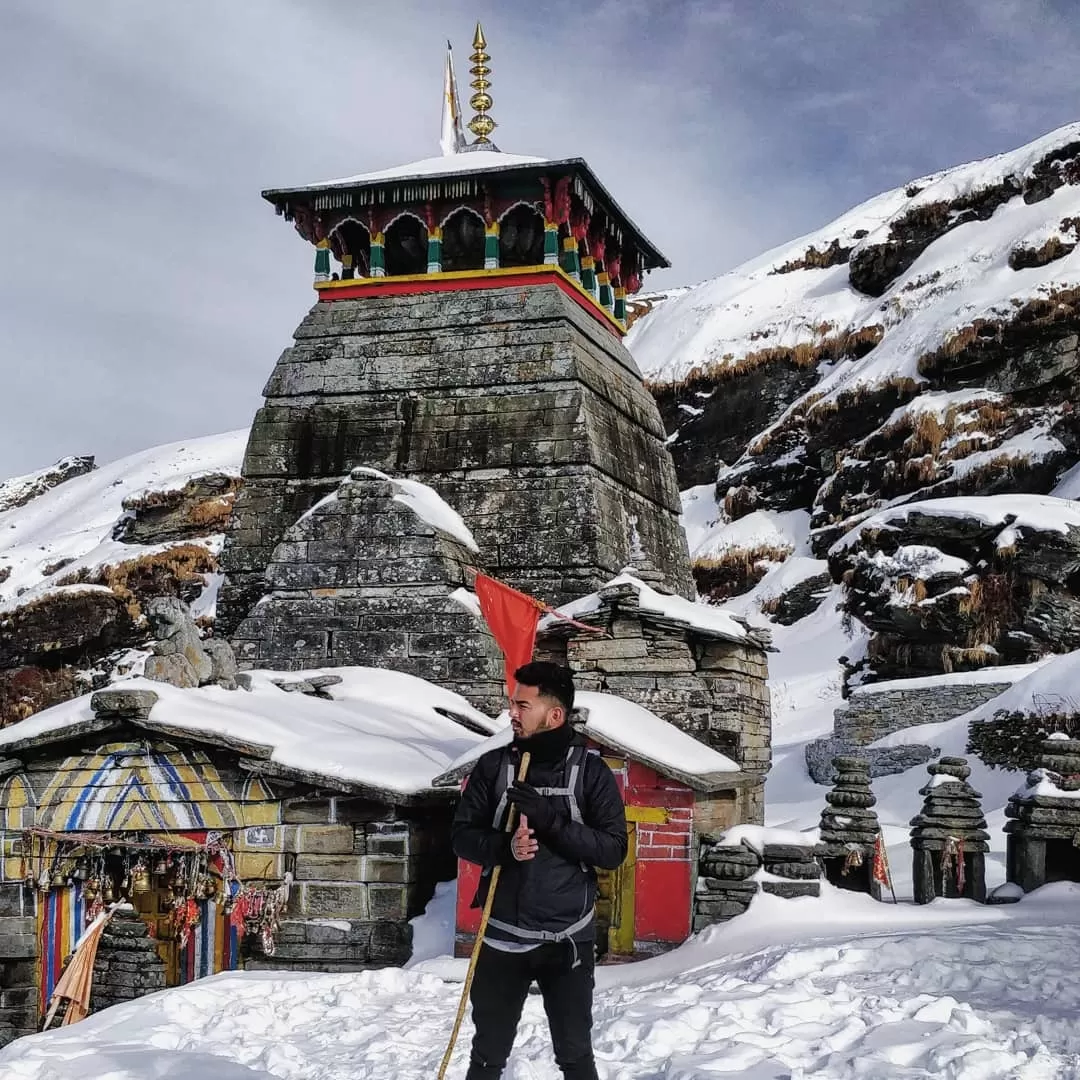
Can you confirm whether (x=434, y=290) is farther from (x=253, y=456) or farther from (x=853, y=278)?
(x=853, y=278)

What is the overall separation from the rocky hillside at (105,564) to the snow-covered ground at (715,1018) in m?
18.3

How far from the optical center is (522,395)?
16.8 m

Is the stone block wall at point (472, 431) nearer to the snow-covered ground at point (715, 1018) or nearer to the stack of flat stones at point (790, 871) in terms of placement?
the stack of flat stones at point (790, 871)

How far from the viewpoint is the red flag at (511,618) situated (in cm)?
1162

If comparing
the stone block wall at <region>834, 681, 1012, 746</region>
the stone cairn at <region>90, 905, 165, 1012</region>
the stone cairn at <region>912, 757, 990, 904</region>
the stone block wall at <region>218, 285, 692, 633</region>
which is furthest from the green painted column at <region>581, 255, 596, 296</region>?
the stone cairn at <region>90, 905, 165, 1012</region>

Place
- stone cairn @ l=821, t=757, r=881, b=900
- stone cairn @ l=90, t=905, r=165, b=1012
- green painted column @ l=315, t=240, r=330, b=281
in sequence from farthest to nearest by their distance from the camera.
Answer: green painted column @ l=315, t=240, r=330, b=281, stone cairn @ l=821, t=757, r=881, b=900, stone cairn @ l=90, t=905, r=165, b=1012

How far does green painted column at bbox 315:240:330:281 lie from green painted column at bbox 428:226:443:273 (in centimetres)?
154

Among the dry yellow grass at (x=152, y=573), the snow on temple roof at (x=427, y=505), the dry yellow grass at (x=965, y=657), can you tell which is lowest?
the dry yellow grass at (x=965, y=657)

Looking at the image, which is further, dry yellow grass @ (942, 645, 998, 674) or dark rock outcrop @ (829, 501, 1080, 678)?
dry yellow grass @ (942, 645, 998, 674)

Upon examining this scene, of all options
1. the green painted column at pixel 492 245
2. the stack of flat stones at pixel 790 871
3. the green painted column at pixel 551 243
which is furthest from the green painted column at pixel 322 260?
the stack of flat stones at pixel 790 871

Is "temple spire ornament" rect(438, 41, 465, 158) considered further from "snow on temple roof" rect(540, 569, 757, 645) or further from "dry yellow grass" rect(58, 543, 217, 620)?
"dry yellow grass" rect(58, 543, 217, 620)

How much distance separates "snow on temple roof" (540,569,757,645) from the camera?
12.1m

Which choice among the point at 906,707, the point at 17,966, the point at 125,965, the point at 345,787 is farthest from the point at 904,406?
the point at 17,966

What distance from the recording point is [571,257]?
59.2 feet
